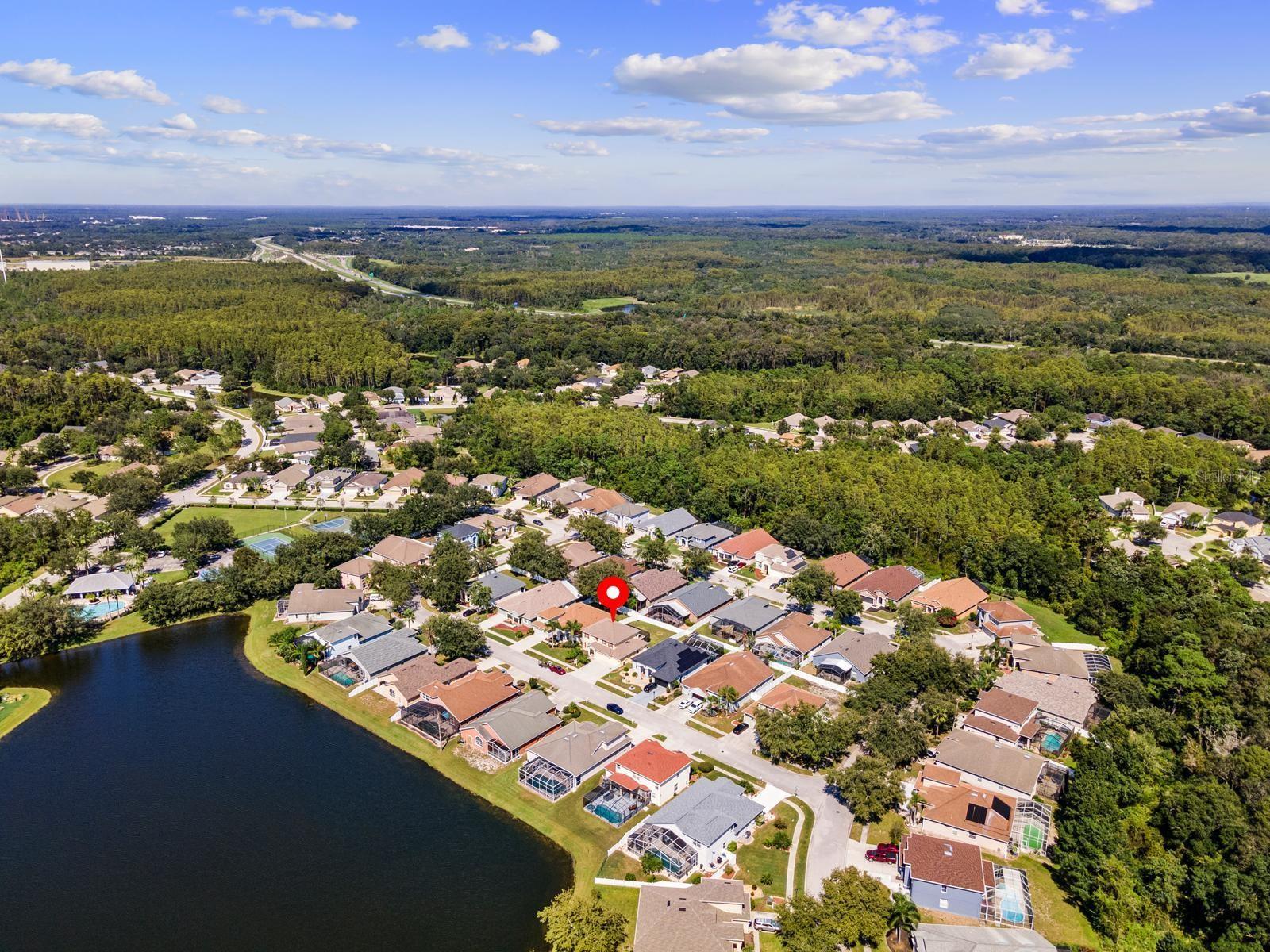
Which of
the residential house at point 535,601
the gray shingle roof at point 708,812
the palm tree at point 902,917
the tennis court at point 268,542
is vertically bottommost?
the palm tree at point 902,917

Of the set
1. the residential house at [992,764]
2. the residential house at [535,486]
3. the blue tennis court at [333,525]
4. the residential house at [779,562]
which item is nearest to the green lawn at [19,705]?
the blue tennis court at [333,525]

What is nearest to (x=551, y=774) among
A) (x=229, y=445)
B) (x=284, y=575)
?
(x=284, y=575)

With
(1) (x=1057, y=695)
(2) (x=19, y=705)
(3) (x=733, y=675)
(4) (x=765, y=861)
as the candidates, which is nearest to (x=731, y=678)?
(3) (x=733, y=675)

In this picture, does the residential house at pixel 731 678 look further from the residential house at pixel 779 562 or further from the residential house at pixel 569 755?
the residential house at pixel 779 562

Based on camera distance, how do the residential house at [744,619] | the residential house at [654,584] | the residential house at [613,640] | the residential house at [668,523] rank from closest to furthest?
the residential house at [613,640], the residential house at [744,619], the residential house at [654,584], the residential house at [668,523]

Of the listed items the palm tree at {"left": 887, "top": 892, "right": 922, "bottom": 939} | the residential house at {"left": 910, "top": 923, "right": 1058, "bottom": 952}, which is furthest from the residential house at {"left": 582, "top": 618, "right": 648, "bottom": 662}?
the residential house at {"left": 910, "top": 923, "right": 1058, "bottom": 952}

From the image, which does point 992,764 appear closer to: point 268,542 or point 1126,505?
point 1126,505

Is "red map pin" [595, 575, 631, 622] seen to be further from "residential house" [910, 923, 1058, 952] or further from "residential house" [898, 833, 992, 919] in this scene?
"residential house" [910, 923, 1058, 952]

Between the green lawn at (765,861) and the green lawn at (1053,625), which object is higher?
the green lawn at (1053,625)
